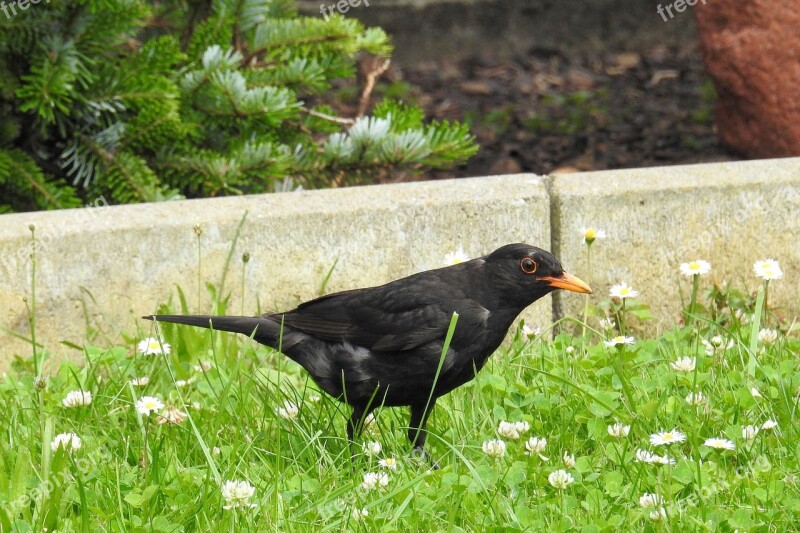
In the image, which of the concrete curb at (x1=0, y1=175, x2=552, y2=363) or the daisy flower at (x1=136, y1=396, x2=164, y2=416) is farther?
the concrete curb at (x1=0, y1=175, x2=552, y2=363)

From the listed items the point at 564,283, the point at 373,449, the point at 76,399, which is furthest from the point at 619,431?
the point at 76,399

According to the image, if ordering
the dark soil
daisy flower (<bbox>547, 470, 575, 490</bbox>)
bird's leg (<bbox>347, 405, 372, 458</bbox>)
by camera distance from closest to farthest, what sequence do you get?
1. daisy flower (<bbox>547, 470, 575, 490</bbox>)
2. bird's leg (<bbox>347, 405, 372, 458</bbox>)
3. the dark soil

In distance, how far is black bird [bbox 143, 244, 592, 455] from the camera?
3219 mm

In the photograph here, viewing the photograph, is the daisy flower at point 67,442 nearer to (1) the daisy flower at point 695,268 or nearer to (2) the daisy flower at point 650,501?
(2) the daisy flower at point 650,501

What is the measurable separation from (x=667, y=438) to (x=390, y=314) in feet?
2.68

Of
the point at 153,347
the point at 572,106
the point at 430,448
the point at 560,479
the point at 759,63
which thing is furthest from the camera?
the point at 572,106

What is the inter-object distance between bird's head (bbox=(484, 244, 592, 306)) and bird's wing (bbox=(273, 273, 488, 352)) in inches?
4.4

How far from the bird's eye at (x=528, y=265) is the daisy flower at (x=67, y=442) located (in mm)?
1271

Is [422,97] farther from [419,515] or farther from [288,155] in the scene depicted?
[419,515]

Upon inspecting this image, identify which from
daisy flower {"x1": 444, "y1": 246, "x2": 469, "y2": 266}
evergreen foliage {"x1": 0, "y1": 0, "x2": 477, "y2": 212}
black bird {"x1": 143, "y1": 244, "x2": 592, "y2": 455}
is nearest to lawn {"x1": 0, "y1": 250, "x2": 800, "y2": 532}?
black bird {"x1": 143, "y1": 244, "x2": 592, "y2": 455}

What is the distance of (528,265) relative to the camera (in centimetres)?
330

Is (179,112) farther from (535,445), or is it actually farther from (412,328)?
(535,445)

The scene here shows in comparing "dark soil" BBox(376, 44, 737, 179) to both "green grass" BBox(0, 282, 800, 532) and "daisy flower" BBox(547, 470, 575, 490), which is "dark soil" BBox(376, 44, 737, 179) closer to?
"green grass" BBox(0, 282, 800, 532)
